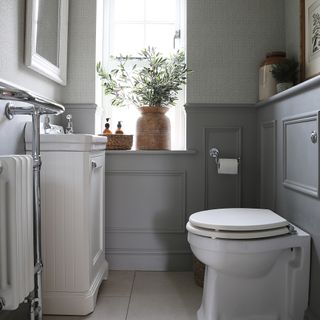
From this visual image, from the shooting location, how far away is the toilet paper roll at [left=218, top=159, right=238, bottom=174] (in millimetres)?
1981

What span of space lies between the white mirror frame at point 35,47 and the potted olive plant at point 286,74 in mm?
1201

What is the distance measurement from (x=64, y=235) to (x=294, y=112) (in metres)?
1.16

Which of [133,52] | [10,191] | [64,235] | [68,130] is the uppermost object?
[133,52]

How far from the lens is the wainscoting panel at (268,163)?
1.85 m

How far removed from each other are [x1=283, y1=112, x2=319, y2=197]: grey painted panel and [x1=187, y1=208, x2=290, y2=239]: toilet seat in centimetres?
19

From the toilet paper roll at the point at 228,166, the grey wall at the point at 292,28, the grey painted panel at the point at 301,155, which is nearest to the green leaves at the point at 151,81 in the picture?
the toilet paper roll at the point at 228,166

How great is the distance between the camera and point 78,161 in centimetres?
142

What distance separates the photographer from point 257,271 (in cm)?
137

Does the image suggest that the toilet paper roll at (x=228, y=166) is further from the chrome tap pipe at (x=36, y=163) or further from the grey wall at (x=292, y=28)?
the chrome tap pipe at (x=36, y=163)

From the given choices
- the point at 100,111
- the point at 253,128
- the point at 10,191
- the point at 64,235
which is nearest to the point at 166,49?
the point at 100,111

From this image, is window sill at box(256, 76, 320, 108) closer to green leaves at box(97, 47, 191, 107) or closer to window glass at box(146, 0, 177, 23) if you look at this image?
green leaves at box(97, 47, 191, 107)

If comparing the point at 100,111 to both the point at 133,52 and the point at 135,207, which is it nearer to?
the point at 133,52

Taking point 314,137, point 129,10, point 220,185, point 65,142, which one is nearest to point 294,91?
point 314,137

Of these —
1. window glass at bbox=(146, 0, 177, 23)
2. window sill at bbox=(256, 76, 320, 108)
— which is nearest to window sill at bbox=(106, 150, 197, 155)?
window sill at bbox=(256, 76, 320, 108)
